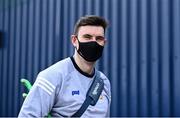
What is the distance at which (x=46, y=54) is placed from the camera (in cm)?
791

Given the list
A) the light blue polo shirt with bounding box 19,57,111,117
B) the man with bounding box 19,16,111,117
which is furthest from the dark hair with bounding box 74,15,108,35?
the light blue polo shirt with bounding box 19,57,111,117

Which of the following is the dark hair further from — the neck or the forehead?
the neck

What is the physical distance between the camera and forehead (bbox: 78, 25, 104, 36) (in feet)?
9.88

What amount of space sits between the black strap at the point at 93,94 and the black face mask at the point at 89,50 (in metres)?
0.15

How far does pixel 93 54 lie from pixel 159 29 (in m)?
3.75

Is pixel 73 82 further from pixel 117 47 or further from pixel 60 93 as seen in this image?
pixel 117 47

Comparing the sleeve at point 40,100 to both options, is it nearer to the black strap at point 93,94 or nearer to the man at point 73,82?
the man at point 73,82

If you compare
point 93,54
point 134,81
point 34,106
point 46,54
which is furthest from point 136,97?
point 34,106

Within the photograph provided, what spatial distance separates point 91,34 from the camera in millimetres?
3066

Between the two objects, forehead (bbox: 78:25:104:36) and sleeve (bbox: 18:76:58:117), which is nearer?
sleeve (bbox: 18:76:58:117)

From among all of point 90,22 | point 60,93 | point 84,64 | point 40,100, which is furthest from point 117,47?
point 40,100

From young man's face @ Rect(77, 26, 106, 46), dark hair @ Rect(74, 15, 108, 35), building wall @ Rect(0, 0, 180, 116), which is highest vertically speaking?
dark hair @ Rect(74, 15, 108, 35)

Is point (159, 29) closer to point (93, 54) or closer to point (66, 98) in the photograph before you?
point (93, 54)

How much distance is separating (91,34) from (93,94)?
1.45ft
